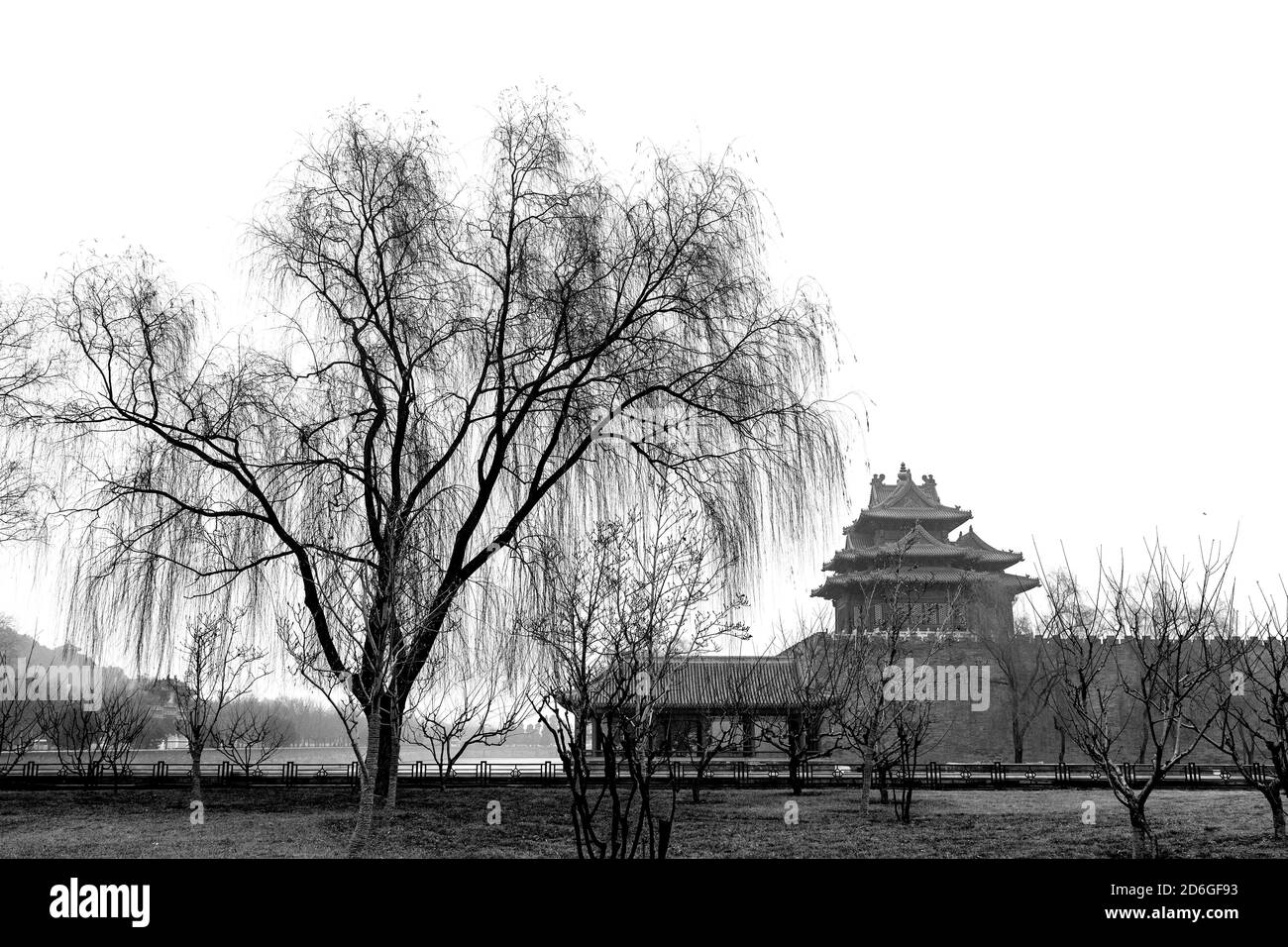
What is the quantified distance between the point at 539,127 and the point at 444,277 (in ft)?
6.14

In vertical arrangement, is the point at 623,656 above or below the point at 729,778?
above

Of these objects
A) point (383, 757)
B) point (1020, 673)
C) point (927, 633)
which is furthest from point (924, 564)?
point (383, 757)

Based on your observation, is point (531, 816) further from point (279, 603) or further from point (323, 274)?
point (323, 274)

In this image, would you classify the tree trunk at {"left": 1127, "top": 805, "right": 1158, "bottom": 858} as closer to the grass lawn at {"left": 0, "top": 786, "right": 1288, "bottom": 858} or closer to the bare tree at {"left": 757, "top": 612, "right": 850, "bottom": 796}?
the grass lawn at {"left": 0, "top": 786, "right": 1288, "bottom": 858}

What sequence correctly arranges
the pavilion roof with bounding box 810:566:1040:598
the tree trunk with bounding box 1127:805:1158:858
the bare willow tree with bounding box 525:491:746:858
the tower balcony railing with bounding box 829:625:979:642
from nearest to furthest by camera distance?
1. the bare willow tree with bounding box 525:491:746:858
2. the tree trunk with bounding box 1127:805:1158:858
3. the tower balcony railing with bounding box 829:625:979:642
4. the pavilion roof with bounding box 810:566:1040:598

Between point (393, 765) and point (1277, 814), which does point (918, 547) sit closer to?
point (1277, 814)

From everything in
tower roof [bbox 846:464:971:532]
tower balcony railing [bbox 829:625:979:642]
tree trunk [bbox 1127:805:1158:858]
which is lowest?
tree trunk [bbox 1127:805:1158:858]

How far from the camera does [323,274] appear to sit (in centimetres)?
1104

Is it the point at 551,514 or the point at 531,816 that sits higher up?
the point at 551,514

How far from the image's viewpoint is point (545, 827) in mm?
10531

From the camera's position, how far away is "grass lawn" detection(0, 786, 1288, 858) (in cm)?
925

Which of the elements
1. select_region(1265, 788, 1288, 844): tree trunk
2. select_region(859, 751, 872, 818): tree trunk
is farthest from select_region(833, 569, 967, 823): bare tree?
select_region(1265, 788, 1288, 844): tree trunk

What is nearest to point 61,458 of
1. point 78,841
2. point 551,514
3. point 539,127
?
point 78,841

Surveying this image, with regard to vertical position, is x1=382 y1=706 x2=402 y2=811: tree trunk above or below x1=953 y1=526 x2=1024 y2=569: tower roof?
below
